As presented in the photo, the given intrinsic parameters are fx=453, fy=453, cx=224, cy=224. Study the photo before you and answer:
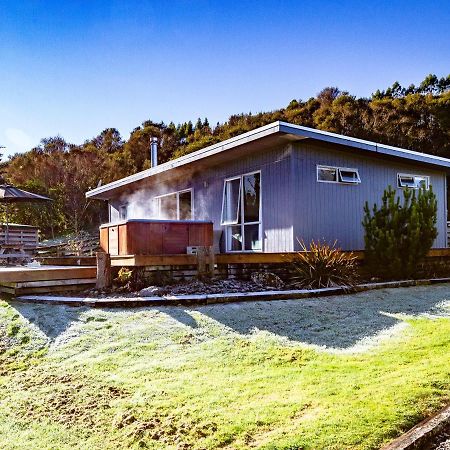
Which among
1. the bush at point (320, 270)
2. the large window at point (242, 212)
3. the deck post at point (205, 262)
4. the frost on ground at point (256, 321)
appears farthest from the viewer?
the large window at point (242, 212)

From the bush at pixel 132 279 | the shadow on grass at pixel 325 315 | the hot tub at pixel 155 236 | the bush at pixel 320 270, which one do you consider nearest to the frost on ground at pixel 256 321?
the shadow on grass at pixel 325 315

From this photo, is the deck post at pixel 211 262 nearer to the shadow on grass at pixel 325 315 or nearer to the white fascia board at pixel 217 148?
the shadow on grass at pixel 325 315

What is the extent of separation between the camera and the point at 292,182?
8523mm

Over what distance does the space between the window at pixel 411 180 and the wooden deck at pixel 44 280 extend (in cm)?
740

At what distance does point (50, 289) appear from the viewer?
6938mm

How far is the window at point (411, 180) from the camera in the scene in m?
Result: 10.8

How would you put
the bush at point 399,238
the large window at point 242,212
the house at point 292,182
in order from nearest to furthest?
the bush at point 399,238 → the house at point 292,182 → the large window at point 242,212

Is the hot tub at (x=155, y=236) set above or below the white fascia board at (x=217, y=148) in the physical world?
below

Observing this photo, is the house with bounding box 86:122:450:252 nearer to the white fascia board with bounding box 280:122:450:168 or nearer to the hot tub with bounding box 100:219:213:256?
the white fascia board with bounding box 280:122:450:168

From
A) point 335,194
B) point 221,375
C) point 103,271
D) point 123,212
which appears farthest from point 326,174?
point 123,212

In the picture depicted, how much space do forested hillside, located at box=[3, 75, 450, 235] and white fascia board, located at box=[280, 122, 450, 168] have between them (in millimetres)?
Result: 10759

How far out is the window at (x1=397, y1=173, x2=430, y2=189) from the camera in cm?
1076

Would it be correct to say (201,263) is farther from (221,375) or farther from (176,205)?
(176,205)

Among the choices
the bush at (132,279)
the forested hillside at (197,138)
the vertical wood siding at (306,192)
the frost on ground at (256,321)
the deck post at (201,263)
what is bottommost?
the frost on ground at (256,321)
